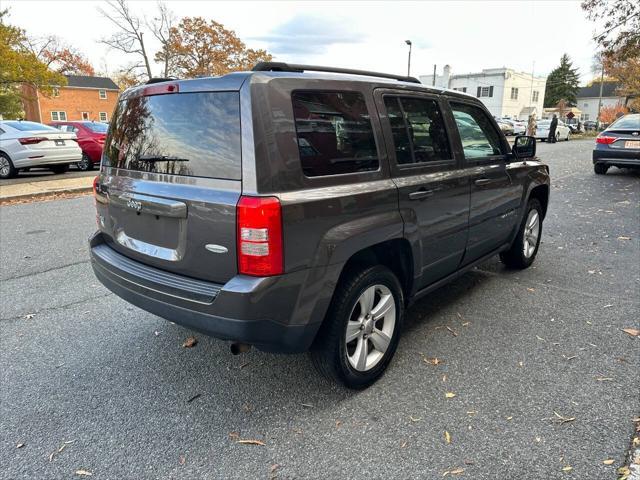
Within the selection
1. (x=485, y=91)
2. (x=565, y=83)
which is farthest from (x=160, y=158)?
(x=565, y=83)

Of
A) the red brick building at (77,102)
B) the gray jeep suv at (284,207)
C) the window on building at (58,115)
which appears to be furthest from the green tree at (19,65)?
the window on building at (58,115)

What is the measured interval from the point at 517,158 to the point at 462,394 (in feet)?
8.64

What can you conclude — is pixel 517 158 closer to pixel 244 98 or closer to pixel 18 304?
pixel 244 98

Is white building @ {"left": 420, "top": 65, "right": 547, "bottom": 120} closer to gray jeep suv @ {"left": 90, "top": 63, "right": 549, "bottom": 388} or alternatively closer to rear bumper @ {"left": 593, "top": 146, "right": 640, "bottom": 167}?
rear bumper @ {"left": 593, "top": 146, "right": 640, "bottom": 167}

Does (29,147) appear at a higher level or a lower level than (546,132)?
lower

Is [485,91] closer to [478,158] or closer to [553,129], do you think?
[553,129]

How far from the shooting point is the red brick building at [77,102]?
53.3 m

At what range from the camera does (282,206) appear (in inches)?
89.9

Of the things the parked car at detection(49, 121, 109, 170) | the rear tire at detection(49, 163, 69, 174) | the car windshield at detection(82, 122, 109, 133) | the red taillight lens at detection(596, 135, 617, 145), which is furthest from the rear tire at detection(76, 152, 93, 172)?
the red taillight lens at detection(596, 135, 617, 145)

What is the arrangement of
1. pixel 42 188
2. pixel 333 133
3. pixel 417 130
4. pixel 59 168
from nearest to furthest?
pixel 333 133 → pixel 417 130 → pixel 42 188 → pixel 59 168

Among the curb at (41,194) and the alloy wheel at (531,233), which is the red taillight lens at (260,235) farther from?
the curb at (41,194)

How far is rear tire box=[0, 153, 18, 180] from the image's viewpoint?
11.9m

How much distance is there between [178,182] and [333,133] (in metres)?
0.91

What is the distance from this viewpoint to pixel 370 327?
9.68 feet
